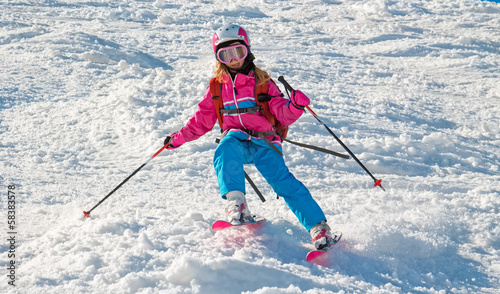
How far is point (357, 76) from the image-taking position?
33.8 ft

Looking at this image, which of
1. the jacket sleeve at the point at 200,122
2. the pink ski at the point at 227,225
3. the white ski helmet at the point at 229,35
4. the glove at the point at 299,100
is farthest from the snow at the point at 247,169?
the white ski helmet at the point at 229,35

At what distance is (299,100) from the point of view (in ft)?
11.2

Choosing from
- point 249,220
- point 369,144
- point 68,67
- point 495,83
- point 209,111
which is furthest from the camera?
point 495,83

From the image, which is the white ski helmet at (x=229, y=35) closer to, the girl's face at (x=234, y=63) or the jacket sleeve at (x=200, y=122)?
the girl's face at (x=234, y=63)

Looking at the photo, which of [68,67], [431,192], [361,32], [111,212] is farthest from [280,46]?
[111,212]


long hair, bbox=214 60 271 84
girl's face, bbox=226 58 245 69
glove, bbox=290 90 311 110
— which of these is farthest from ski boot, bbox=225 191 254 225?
girl's face, bbox=226 58 245 69

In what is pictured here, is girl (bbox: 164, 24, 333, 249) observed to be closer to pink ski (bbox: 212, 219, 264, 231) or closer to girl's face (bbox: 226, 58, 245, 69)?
girl's face (bbox: 226, 58, 245, 69)

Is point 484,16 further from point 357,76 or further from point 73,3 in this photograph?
point 73,3

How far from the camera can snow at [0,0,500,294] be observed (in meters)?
2.98

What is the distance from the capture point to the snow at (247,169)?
2.98 meters

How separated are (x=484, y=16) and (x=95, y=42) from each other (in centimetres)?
1416

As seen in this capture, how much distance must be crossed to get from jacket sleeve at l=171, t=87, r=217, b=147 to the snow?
27.2 inches

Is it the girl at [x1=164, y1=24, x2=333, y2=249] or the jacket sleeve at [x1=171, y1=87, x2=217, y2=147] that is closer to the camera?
the girl at [x1=164, y1=24, x2=333, y2=249]

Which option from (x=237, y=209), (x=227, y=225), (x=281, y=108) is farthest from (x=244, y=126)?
(x=227, y=225)
